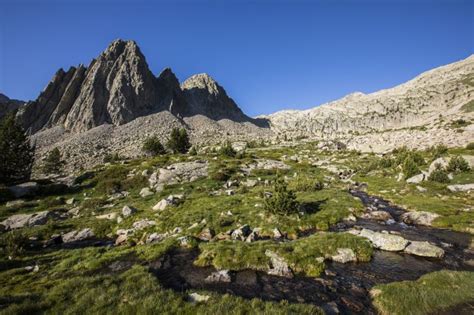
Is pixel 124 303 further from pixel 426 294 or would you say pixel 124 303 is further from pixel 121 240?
pixel 426 294

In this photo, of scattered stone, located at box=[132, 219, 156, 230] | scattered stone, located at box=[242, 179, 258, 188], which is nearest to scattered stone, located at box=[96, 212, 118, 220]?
scattered stone, located at box=[132, 219, 156, 230]

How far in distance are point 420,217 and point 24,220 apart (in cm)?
4375

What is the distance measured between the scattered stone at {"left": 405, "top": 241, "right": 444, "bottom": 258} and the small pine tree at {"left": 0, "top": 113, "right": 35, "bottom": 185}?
6230 centimetres

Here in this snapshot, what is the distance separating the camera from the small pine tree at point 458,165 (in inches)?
1475

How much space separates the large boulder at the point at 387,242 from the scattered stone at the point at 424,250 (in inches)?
16.3

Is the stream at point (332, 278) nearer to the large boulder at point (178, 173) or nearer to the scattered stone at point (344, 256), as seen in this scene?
the scattered stone at point (344, 256)

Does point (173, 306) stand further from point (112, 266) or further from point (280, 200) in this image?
point (280, 200)

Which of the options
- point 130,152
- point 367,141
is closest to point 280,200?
point 367,141

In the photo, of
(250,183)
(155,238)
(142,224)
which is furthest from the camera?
(250,183)

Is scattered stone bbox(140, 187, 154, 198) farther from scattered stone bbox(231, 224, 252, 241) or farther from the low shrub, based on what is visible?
the low shrub

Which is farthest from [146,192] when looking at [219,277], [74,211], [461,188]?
[461,188]

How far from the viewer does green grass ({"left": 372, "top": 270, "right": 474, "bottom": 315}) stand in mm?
10414

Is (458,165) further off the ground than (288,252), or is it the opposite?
(458,165)

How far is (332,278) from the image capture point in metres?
13.4
